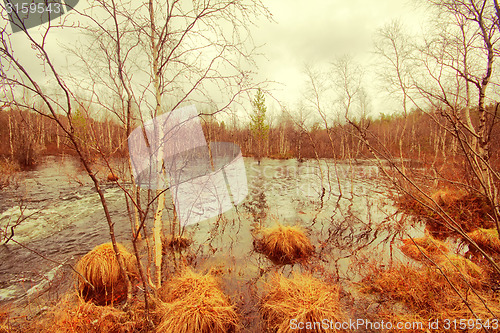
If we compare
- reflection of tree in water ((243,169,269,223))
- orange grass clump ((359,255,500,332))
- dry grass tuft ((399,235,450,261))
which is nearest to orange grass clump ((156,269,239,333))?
orange grass clump ((359,255,500,332))

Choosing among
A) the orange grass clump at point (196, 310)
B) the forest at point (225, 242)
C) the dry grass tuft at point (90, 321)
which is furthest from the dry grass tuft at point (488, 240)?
the dry grass tuft at point (90, 321)

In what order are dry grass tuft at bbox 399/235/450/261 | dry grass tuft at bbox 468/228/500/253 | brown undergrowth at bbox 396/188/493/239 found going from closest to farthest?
dry grass tuft at bbox 399/235/450/261, dry grass tuft at bbox 468/228/500/253, brown undergrowth at bbox 396/188/493/239

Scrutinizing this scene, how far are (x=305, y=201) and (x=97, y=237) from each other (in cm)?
856

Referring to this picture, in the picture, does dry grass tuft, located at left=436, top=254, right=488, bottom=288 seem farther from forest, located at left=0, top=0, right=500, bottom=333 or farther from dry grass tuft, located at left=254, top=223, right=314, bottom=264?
dry grass tuft, located at left=254, top=223, right=314, bottom=264

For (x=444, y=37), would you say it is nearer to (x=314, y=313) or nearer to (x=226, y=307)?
(x=314, y=313)

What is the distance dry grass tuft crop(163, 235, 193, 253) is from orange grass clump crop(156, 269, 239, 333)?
88.1 inches

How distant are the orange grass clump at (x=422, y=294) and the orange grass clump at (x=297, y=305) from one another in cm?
99

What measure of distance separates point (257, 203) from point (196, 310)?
24.8 feet

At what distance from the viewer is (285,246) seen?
5.85 meters

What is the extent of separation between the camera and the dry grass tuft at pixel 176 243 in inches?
240

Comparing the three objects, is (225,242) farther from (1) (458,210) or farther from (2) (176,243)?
(1) (458,210)

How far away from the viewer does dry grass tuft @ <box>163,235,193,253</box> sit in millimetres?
6097

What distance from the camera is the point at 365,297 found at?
425 cm

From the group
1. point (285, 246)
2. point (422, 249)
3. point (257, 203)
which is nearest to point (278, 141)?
point (257, 203)
